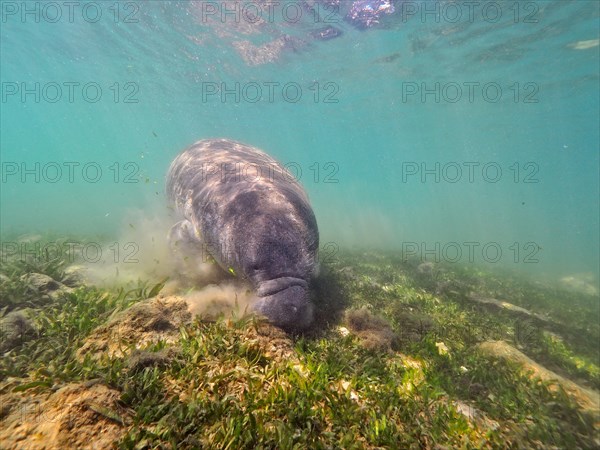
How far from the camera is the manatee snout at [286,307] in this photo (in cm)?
322

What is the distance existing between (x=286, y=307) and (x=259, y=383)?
0.81 metres

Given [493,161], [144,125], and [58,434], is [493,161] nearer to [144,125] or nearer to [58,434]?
[144,125]

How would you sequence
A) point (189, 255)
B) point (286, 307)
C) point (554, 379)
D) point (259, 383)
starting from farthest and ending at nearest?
point (189, 255) < point (554, 379) < point (286, 307) < point (259, 383)

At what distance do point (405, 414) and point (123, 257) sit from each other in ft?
22.2

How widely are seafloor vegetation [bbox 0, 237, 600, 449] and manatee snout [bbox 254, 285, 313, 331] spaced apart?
5.1 inches

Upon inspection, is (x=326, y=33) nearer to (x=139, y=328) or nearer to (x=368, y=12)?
(x=368, y=12)

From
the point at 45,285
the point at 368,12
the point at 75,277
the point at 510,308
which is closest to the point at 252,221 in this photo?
the point at 45,285

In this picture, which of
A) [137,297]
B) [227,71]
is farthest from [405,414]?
[227,71]

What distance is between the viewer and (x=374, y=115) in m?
38.2

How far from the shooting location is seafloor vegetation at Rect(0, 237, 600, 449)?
206 centimetres

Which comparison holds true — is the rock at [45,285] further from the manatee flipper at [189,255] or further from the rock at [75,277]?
the manatee flipper at [189,255]

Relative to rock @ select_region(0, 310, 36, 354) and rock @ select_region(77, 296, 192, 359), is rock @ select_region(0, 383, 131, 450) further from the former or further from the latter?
rock @ select_region(0, 310, 36, 354)

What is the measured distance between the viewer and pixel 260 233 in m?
3.61

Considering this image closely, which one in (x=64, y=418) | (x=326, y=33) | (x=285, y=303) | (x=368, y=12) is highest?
(x=326, y=33)
